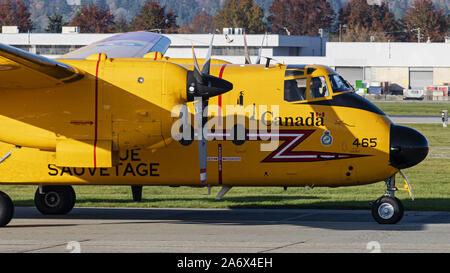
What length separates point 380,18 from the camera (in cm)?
17775

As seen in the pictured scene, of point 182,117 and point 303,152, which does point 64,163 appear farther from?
point 303,152

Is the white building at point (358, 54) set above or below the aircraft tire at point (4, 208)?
above

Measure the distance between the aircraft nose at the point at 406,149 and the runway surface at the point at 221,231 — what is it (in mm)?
1476

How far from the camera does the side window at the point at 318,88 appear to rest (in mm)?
16109

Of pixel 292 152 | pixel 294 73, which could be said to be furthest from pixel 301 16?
pixel 292 152

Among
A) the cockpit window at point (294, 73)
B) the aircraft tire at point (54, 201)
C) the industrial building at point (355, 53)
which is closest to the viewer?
the cockpit window at point (294, 73)

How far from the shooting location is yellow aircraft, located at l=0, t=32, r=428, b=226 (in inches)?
595

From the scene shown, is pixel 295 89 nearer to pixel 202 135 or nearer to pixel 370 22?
pixel 202 135

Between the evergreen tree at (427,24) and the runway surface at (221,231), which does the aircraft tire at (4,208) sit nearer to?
the runway surface at (221,231)

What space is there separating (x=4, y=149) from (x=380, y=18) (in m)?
170

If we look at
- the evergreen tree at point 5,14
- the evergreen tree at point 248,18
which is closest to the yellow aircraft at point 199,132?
the evergreen tree at point 248,18

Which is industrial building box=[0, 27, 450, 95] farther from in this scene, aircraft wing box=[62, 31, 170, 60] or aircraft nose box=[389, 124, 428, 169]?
aircraft nose box=[389, 124, 428, 169]

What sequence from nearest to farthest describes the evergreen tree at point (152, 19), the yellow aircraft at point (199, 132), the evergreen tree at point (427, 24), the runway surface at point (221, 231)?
the runway surface at point (221, 231) < the yellow aircraft at point (199, 132) < the evergreen tree at point (152, 19) < the evergreen tree at point (427, 24)

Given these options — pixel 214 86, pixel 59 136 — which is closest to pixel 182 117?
pixel 214 86
